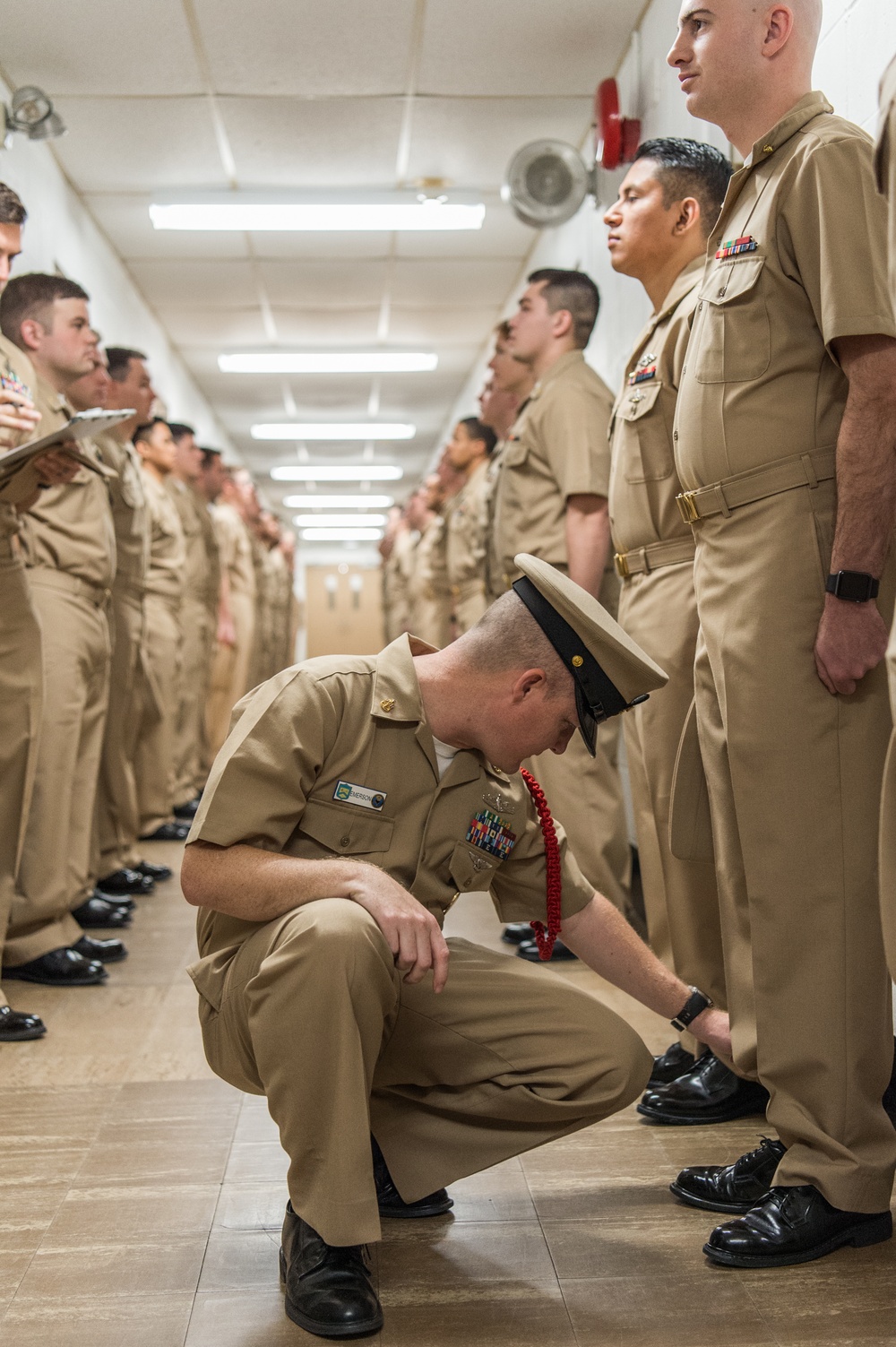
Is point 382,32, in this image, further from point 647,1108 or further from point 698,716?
point 647,1108

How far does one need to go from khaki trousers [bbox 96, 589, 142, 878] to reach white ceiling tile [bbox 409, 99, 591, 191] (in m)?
2.54

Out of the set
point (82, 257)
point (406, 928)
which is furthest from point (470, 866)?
point (82, 257)

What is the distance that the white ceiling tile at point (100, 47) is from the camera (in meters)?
4.55

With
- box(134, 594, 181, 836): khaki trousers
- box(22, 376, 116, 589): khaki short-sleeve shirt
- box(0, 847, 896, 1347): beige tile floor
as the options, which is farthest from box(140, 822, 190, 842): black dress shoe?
box(0, 847, 896, 1347): beige tile floor

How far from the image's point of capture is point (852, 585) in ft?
5.68

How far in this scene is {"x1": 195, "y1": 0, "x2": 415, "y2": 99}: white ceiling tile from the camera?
4.57m

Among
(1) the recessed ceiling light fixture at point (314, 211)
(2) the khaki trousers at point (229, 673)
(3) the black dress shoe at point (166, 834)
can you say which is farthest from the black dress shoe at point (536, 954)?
(2) the khaki trousers at point (229, 673)

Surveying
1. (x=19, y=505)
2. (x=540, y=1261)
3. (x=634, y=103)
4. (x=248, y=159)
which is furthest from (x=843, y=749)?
(x=248, y=159)

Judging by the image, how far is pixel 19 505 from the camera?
304 cm

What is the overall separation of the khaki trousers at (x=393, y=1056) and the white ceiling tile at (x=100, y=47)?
402cm

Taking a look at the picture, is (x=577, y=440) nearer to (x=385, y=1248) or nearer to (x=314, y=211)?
(x=385, y=1248)

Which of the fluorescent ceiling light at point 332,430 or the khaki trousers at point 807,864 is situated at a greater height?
the fluorescent ceiling light at point 332,430

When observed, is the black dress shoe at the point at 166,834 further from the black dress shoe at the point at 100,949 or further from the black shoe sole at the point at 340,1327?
the black shoe sole at the point at 340,1327

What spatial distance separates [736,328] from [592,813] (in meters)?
1.95
